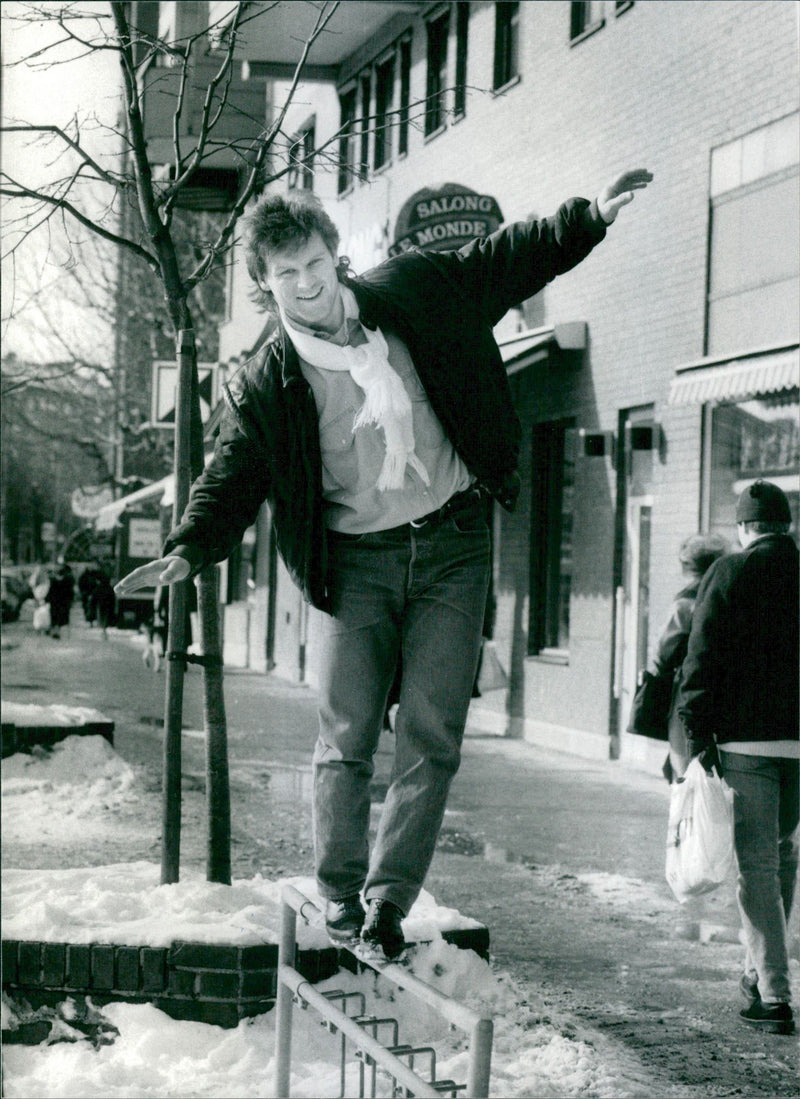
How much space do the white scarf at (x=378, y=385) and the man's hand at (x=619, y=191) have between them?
50cm

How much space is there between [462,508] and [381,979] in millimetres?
1848

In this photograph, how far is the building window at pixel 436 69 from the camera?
428 centimetres

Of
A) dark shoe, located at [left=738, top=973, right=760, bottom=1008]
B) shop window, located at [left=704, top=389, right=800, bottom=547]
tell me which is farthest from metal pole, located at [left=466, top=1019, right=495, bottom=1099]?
shop window, located at [left=704, top=389, right=800, bottom=547]

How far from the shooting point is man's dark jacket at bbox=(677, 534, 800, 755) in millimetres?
4059

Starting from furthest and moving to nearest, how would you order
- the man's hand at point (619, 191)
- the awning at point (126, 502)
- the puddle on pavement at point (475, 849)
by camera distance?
the awning at point (126, 502) → the puddle on pavement at point (475, 849) → the man's hand at point (619, 191)

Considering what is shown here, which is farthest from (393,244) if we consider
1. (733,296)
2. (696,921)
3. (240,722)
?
(240,722)

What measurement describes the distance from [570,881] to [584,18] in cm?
347

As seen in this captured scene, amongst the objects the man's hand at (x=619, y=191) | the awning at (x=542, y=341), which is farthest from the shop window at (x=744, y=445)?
the man's hand at (x=619, y=191)

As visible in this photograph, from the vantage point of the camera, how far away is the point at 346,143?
4.87 m

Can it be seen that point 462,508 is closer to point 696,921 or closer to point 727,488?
point 727,488

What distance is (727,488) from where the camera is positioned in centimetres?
561

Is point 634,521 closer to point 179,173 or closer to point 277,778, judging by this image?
point 179,173

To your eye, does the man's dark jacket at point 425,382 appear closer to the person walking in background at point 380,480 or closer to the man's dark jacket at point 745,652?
the person walking in background at point 380,480

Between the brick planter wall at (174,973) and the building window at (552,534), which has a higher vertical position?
the building window at (552,534)
